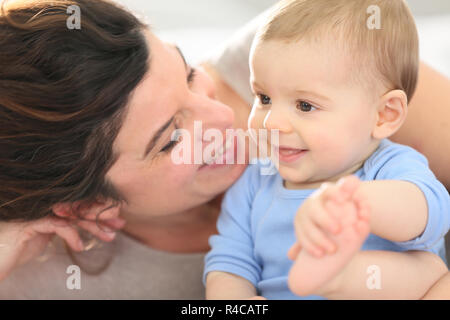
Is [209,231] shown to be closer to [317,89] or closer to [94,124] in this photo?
[94,124]

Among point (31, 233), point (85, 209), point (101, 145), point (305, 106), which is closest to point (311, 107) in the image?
point (305, 106)

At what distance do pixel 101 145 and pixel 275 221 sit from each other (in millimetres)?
388

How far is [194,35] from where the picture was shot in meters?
2.36

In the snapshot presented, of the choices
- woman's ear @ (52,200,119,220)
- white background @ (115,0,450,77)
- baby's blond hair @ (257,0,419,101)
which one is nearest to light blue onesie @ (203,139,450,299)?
baby's blond hair @ (257,0,419,101)

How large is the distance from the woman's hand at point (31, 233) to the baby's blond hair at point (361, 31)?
2.00ft

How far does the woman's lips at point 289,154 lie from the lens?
1018 millimetres

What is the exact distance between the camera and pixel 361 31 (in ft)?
3.07

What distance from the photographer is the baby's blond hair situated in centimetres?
94

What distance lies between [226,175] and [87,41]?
1.42 feet

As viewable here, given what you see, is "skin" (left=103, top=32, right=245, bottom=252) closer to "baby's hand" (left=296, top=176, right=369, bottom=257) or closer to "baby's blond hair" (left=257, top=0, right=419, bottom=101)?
"baby's blond hair" (left=257, top=0, right=419, bottom=101)

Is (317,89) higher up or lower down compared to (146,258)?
higher up

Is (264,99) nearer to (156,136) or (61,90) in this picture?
(156,136)
